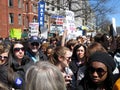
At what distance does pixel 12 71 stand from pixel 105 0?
25455mm

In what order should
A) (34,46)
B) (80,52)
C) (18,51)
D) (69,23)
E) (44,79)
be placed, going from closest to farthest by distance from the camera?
(44,79), (18,51), (80,52), (34,46), (69,23)

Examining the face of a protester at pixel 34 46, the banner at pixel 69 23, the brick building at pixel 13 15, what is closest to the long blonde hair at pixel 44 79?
the face of a protester at pixel 34 46

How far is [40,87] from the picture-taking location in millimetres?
2789

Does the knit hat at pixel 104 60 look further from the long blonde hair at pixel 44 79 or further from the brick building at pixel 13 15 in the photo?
the brick building at pixel 13 15

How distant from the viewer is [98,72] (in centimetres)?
375

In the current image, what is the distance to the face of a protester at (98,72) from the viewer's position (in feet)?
12.2

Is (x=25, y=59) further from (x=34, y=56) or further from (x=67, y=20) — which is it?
(x=67, y=20)

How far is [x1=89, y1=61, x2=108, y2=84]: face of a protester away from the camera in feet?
12.2

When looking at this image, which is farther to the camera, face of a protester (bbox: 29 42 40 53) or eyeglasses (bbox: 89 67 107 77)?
face of a protester (bbox: 29 42 40 53)

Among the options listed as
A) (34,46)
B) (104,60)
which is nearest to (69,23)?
(34,46)

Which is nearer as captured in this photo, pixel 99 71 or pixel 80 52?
pixel 99 71

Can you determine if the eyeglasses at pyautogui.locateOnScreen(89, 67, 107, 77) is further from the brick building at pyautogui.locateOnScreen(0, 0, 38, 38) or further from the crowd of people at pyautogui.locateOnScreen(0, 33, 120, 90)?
the brick building at pyautogui.locateOnScreen(0, 0, 38, 38)

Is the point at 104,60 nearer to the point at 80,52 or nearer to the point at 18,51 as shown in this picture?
the point at 18,51

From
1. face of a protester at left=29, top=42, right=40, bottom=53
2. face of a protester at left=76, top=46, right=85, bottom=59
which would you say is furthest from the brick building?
face of a protester at left=76, top=46, right=85, bottom=59
